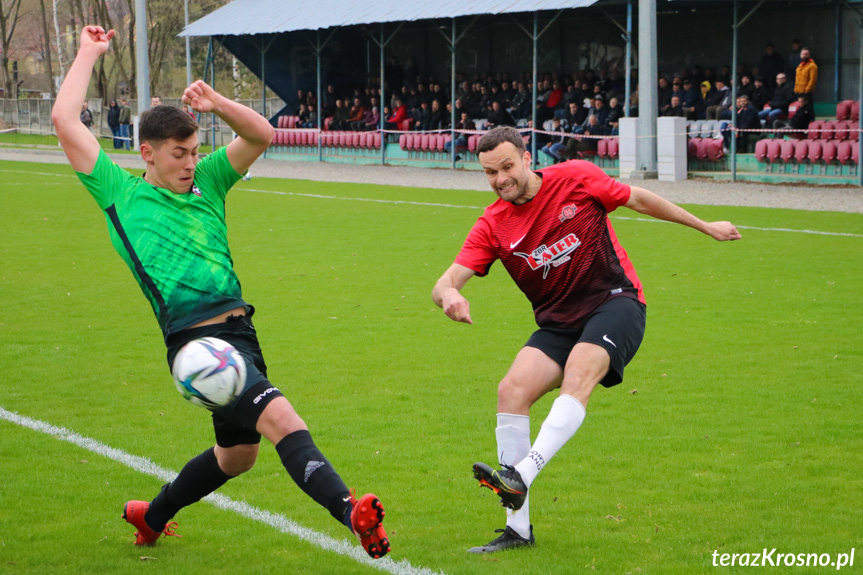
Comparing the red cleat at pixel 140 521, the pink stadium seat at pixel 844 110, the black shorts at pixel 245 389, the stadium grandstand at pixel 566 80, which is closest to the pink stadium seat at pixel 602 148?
the stadium grandstand at pixel 566 80

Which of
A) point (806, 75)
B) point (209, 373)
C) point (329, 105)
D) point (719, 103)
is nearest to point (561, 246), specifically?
point (209, 373)

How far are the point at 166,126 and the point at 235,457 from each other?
1.43m

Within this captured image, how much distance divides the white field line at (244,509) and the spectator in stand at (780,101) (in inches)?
830

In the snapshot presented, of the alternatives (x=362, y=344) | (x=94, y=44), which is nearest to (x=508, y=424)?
(x=94, y=44)

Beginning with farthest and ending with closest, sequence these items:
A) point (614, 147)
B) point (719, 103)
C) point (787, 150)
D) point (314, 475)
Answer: point (614, 147) → point (719, 103) → point (787, 150) → point (314, 475)

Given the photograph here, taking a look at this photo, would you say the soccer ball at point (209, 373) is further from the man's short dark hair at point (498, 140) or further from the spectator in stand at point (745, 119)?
the spectator in stand at point (745, 119)

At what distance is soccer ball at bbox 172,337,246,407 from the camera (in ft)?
13.6

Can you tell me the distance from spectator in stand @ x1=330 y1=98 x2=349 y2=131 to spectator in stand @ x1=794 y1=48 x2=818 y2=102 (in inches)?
716

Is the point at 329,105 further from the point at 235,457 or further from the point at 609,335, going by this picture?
the point at 235,457

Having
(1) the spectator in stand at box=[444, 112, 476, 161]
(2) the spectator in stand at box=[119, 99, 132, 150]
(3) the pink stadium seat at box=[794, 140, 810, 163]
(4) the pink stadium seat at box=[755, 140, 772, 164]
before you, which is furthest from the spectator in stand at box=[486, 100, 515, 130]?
(2) the spectator in stand at box=[119, 99, 132, 150]

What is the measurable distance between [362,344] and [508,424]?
4736mm

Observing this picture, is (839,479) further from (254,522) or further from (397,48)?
(397,48)

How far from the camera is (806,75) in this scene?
24.7 m

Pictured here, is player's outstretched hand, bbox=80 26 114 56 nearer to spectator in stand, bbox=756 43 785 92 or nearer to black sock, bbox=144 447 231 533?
black sock, bbox=144 447 231 533
